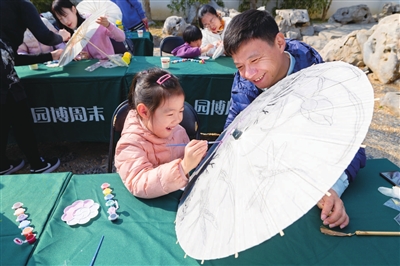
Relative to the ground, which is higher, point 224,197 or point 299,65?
point 299,65

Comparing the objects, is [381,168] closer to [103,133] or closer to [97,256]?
[97,256]

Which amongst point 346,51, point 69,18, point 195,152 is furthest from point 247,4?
point 195,152

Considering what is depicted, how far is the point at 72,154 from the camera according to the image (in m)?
3.43

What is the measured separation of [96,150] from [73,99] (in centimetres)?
82

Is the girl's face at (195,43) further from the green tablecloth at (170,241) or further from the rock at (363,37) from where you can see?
the rock at (363,37)

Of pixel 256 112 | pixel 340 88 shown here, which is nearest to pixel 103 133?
pixel 256 112

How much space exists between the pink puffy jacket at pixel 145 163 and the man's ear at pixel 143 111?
0.25ft

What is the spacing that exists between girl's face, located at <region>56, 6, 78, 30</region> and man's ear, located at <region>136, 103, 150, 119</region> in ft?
8.84

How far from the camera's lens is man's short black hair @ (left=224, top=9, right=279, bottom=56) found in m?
1.38

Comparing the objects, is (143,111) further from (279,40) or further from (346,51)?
(346,51)

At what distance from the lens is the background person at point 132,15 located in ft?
16.7

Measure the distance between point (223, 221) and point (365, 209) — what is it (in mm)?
789

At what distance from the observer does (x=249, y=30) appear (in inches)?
54.5

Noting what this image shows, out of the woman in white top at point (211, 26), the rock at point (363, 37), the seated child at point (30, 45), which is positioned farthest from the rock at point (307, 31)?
the seated child at point (30, 45)
